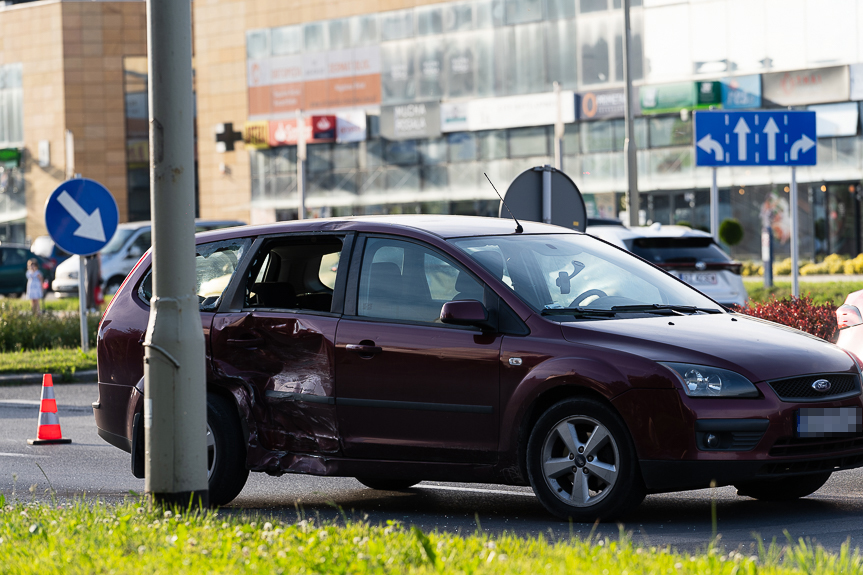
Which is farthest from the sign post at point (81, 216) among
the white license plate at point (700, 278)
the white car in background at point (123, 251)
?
the white car in background at point (123, 251)

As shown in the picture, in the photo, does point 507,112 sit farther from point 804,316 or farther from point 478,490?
point 478,490

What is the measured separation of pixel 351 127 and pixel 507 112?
778cm

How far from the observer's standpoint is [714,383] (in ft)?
20.8

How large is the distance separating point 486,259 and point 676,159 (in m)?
39.8

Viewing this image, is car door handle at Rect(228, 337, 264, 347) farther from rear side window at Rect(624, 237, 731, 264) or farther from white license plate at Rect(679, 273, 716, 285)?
white license plate at Rect(679, 273, 716, 285)

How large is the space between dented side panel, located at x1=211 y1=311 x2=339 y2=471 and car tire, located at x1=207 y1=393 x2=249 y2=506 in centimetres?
9

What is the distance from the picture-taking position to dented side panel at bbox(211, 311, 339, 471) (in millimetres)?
7336

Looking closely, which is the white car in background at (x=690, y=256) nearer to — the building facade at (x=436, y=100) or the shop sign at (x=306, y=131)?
the building facade at (x=436, y=100)

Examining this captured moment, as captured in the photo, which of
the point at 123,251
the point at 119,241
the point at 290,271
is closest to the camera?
the point at 290,271

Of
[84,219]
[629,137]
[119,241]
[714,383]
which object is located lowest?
[714,383]

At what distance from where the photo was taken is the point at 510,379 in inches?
266

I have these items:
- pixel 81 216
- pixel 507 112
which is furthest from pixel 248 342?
pixel 507 112

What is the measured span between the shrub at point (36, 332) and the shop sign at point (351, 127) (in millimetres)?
33632

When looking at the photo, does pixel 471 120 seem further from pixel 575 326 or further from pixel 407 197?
pixel 575 326
